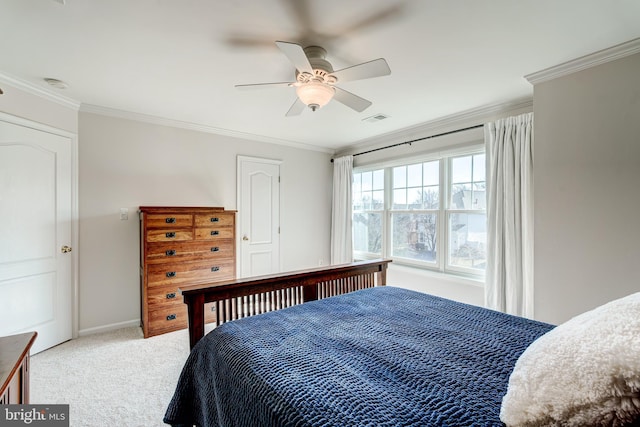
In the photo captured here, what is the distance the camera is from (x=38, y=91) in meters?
2.60

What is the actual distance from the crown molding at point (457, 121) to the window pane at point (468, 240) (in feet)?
3.52

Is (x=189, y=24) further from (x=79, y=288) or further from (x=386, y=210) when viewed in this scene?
(x=386, y=210)

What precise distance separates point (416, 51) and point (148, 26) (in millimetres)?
1736

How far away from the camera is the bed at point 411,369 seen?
65 centimetres

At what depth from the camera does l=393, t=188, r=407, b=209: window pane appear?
160 inches

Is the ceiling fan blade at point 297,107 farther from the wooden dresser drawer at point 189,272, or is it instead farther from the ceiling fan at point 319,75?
the wooden dresser drawer at point 189,272

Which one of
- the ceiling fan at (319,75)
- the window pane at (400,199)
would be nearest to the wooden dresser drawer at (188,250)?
the ceiling fan at (319,75)

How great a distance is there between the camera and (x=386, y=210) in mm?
4266

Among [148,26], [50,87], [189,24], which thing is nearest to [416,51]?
[189,24]

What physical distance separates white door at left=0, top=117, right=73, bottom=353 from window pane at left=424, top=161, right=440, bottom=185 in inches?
159

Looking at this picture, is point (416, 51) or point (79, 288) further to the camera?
point (79, 288)

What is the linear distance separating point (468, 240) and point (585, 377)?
295 centimetres

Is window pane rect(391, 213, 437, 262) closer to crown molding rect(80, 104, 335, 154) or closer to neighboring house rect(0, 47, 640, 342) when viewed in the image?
neighboring house rect(0, 47, 640, 342)

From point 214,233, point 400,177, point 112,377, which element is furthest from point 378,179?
point 112,377
